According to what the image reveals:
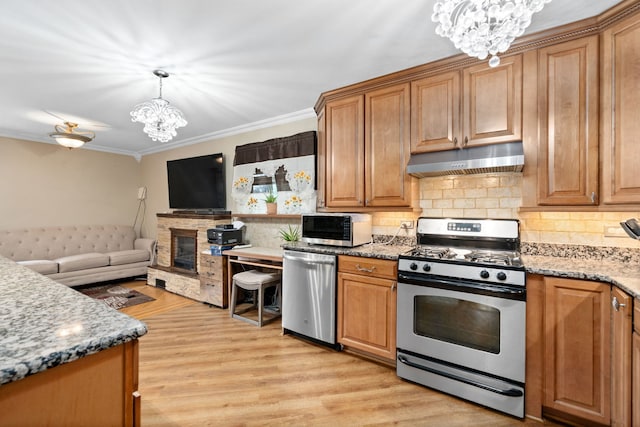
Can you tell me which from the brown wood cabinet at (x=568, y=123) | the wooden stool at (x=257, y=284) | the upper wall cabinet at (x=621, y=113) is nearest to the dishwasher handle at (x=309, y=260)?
the wooden stool at (x=257, y=284)

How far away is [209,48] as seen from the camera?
2195 millimetres

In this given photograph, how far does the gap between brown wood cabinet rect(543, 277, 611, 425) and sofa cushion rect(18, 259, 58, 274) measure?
5920 mm

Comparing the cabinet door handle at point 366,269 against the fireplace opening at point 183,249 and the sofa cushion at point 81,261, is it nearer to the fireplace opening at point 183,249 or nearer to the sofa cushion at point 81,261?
the fireplace opening at point 183,249

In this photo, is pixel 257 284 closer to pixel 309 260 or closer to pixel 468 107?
pixel 309 260

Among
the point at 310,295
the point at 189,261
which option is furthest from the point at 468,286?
the point at 189,261

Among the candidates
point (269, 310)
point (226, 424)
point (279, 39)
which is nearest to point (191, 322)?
point (269, 310)

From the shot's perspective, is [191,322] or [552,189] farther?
[191,322]

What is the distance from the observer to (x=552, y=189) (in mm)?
1962

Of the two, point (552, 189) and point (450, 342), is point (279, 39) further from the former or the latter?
point (450, 342)

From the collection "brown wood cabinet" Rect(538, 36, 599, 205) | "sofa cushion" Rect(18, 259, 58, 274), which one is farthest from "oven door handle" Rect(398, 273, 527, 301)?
"sofa cushion" Rect(18, 259, 58, 274)

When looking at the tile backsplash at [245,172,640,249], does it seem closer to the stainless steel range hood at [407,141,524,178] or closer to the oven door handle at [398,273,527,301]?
the stainless steel range hood at [407,141,524,178]

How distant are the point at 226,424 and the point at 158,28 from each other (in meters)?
2.60

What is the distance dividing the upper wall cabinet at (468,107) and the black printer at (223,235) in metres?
2.61

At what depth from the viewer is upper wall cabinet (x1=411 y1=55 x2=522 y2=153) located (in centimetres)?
208
